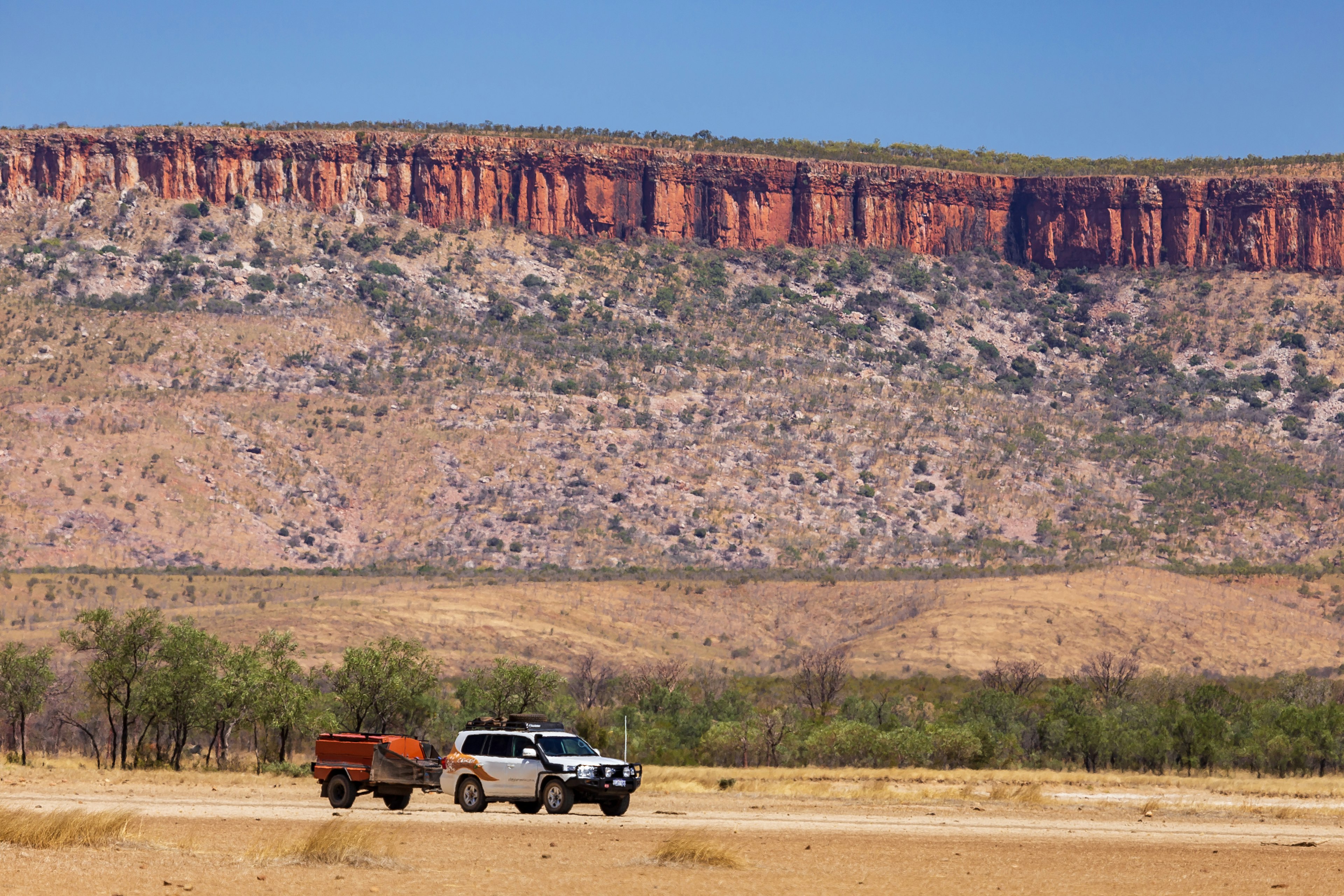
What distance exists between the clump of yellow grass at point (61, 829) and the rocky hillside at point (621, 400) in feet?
234

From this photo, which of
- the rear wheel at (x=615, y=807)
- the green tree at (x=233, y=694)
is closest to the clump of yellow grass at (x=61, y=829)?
the rear wheel at (x=615, y=807)

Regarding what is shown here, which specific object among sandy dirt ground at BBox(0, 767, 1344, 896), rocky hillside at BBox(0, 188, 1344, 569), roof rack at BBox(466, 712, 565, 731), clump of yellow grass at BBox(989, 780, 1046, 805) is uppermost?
rocky hillside at BBox(0, 188, 1344, 569)

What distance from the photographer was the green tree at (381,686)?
4822cm

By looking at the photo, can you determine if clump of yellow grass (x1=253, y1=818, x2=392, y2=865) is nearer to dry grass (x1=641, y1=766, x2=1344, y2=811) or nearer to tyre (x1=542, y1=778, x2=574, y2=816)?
tyre (x1=542, y1=778, x2=574, y2=816)

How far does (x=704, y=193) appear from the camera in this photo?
144 metres

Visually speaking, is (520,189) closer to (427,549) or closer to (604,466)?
(604,466)

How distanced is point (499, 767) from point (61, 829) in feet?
32.8

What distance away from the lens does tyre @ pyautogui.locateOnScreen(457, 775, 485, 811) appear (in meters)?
30.8

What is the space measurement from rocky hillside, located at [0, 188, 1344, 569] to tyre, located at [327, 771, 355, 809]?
64878 mm

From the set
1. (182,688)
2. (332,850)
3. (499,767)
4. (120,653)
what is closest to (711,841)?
(332,850)

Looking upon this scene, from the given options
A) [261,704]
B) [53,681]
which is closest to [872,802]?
[261,704]

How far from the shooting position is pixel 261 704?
46.4 metres

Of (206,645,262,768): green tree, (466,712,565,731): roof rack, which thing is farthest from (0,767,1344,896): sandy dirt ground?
(206,645,262,768): green tree

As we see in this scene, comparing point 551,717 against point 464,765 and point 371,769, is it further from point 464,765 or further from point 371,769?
point 371,769
